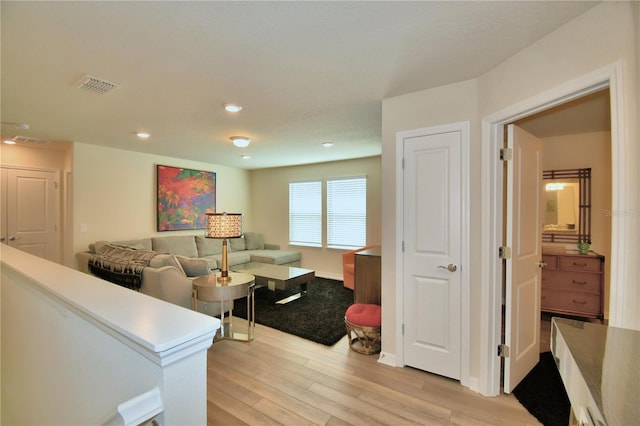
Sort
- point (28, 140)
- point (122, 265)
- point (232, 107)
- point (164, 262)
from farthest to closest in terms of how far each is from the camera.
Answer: point (28, 140)
point (122, 265)
point (164, 262)
point (232, 107)

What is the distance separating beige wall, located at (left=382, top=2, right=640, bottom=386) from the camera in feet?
3.80

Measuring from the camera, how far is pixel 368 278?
3150mm

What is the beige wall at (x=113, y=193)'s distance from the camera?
4094mm

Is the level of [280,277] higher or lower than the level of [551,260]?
lower

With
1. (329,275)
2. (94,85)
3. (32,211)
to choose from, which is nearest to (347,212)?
(329,275)

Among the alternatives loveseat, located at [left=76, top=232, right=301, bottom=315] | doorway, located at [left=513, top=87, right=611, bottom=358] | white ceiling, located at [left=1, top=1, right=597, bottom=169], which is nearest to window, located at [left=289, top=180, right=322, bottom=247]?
loveseat, located at [left=76, top=232, right=301, bottom=315]

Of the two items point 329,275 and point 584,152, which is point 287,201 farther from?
point 584,152

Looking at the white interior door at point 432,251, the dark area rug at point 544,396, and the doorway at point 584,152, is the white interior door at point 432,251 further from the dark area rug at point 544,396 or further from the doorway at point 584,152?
the doorway at point 584,152

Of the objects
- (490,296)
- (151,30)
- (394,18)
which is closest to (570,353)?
(490,296)

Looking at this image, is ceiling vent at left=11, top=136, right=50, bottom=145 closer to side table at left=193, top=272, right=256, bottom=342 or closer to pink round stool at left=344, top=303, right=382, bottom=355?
side table at left=193, top=272, right=256, bottom=342

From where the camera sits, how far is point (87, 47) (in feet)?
5.52

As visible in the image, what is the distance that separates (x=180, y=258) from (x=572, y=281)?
472 centimetres

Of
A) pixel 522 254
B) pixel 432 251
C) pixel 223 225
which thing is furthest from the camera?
pixel 223 225

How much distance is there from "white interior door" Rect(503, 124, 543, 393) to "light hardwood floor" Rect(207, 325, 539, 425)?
0.39 metres
